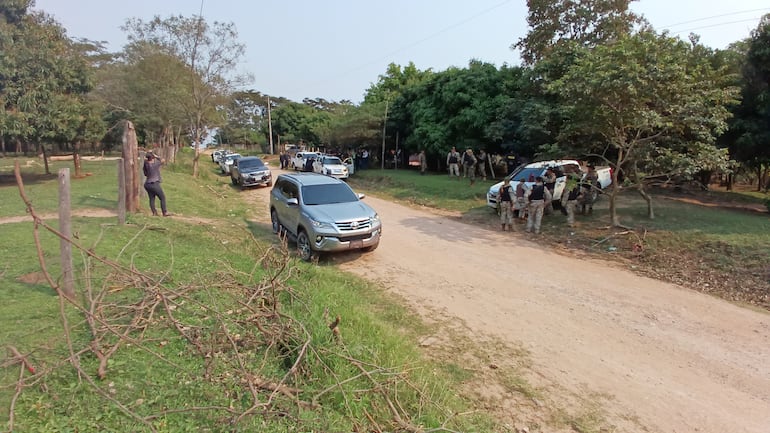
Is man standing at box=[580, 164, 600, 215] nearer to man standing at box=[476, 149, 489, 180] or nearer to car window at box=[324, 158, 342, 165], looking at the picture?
man standing at box=[476, 149, 489, 180]

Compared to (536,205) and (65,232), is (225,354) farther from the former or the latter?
(536,205)

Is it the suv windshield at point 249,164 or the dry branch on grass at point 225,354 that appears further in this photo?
the suv windshield at point 249,164

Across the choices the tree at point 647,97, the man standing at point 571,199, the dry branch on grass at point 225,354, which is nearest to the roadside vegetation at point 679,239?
the man standing at point 571,199

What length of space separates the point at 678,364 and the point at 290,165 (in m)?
35.3

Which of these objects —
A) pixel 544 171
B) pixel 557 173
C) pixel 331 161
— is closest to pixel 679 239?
pixel 557 173

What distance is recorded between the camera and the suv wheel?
8.85 meters

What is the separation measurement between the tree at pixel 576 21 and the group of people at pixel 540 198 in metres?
9.01

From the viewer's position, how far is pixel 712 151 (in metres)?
10.1

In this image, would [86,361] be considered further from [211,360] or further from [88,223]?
[88,223]

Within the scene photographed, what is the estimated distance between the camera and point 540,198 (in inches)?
455

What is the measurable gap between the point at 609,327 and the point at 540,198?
20.0 feet

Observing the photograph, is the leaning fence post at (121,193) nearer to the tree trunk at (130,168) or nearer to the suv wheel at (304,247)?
the tree trunk at (130,168)

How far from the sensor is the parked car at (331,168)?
26.2m

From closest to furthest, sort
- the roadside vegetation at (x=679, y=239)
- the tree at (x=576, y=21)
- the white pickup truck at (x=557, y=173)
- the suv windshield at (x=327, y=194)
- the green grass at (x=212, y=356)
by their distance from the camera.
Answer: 1. the green grass at (x=212, y=356)
2. the roadside vegetation at (x=679, y=239)
3. the suv windshield at (x=327, y=194)
4. the white pickup truck at (x=557, y=173)
5. the tree at (x=576, y=21)
